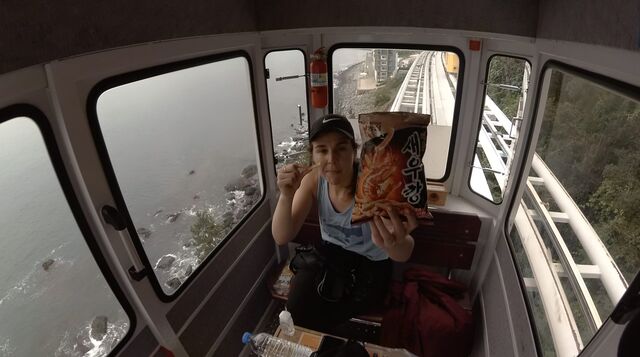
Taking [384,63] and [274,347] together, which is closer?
[274,347]

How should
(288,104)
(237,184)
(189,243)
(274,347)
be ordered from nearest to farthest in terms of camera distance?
(274,347)
(189,243)
(237,184)
(288,104)

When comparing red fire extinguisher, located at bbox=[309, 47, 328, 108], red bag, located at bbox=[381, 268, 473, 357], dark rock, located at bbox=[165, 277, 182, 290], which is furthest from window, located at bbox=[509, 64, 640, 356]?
dark rock, located at bbox=[165, 277, 182, 290]

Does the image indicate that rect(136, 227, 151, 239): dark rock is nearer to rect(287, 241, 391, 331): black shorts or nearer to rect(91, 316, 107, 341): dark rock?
rect(91, 316, 107, 341): dark rock

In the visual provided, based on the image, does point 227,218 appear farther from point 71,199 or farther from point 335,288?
point 71,199

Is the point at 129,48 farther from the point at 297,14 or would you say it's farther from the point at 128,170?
the point at 297,14

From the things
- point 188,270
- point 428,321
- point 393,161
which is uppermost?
point 393,161

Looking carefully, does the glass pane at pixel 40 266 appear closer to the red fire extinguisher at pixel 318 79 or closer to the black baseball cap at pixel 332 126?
the black baseball cap at pixel 332 126

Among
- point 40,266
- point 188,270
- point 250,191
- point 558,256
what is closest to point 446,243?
point 558,256

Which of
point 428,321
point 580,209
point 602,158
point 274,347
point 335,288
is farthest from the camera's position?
point 428,321

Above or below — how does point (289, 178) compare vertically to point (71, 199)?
below
